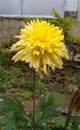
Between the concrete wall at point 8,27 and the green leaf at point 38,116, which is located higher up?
the green leaf at point 38,116

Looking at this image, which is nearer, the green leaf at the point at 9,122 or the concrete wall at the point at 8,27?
the green leaf at the point at 9,122

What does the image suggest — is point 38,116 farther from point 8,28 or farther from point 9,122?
point 8,28

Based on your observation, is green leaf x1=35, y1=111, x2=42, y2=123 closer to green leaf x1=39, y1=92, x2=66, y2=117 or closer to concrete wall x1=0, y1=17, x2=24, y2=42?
green leaf x1=39, y1=92, x2=66, y2=117

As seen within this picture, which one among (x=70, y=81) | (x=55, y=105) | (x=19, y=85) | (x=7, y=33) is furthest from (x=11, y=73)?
(x=55, y=105)

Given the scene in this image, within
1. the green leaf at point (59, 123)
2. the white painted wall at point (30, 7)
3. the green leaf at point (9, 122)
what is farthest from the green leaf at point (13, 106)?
the white painted wall at point (30, 7)

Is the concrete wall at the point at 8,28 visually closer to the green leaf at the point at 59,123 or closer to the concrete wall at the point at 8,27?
the concrete wall at the point at 8,27

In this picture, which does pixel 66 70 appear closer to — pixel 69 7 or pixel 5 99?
pixel 69 7

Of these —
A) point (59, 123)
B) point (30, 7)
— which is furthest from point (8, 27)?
point (59, 123)

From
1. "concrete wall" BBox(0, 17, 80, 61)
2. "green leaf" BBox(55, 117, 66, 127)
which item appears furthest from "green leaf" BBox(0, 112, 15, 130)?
"concrete wall" BBox(0, 17, 80, 61)
